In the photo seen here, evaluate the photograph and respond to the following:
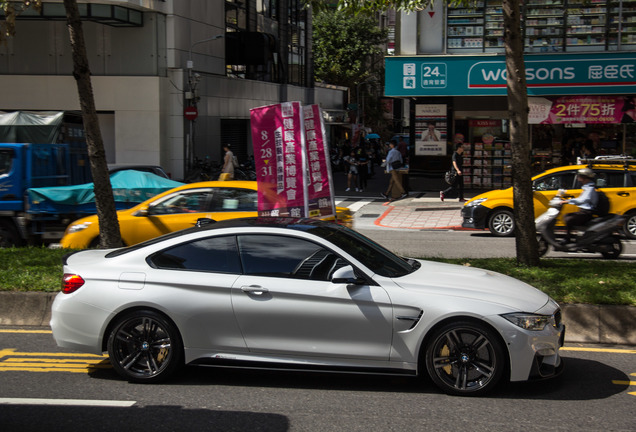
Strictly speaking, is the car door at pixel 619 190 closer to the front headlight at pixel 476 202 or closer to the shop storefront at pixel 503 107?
the front headlight at pixel 476 202

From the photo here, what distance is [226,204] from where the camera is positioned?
11359 millimetres

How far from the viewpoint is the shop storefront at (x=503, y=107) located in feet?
74.9

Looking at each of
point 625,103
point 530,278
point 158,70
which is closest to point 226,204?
point 530,278

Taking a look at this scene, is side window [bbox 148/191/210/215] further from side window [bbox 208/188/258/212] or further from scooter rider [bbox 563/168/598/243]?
scooter rider [bbox 563/168/598/243]

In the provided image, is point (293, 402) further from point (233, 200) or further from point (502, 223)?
point (502, 223)

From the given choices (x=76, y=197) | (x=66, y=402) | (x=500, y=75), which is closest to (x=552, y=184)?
(x=500, y=75)

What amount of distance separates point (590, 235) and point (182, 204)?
22.8 feet

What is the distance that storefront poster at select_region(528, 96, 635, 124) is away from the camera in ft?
76.3

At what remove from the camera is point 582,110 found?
2352cm

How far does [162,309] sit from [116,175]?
28.2 feet

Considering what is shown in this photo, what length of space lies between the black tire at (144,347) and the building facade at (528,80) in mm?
18542

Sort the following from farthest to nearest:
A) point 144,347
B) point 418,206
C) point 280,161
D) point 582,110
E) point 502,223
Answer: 1. point 582,110
2. point 418,206
3. point 502,223
4. point 280,161
5. point 144,347

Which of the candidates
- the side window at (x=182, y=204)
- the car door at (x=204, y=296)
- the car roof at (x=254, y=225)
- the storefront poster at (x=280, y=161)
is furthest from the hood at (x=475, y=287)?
the side window at (x=182, y=204)

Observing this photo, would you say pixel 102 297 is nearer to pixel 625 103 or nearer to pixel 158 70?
pixel 625 103
